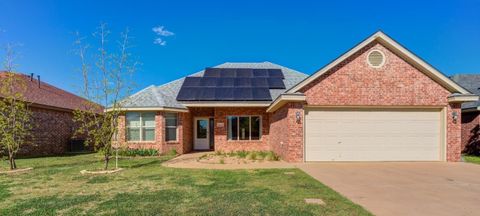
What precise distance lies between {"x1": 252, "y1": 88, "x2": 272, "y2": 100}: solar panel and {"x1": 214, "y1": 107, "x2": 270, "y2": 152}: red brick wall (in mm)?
954

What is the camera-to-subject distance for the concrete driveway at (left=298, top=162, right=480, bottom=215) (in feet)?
18.0

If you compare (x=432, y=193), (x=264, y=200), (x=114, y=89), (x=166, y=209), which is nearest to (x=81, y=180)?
(x=114, y=89)

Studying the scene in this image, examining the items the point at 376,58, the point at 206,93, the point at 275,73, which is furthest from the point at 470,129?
the point at 206,93

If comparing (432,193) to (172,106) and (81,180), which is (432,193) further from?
(172,106)

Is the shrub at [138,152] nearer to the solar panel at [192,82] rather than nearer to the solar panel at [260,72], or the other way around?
the solar panel at [192,82]

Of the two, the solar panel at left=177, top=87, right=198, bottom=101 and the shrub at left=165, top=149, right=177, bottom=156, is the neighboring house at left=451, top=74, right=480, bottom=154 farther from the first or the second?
the shrub at left=165, top=149, right=177, bottom=156

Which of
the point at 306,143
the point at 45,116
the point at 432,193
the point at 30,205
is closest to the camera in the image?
the point at 30,205

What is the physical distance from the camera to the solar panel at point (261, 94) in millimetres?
15836

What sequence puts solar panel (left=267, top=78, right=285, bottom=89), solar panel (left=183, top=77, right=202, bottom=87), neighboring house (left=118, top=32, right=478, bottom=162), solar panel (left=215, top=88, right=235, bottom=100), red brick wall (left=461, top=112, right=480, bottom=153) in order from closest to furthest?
neighboring house (left=118, top=32, right=478, bottom=162)
red brick wall (left=461, top=112, right=480, bottom=153)
solar panel (left=215, top=88, right=235, bottom=100)
solar panel (left=267, top=78, right=285, bottom=89)
solar panel (left=183, top=77, right=202, bottom=87)

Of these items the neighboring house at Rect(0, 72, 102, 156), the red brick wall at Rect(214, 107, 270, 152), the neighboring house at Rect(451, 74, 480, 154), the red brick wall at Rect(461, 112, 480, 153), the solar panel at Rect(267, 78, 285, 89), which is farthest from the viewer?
the solar panel at Rect(267, 78, 285, 89)

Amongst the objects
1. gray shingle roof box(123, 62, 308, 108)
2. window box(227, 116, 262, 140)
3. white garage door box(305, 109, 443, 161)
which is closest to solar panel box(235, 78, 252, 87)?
gray shingle roof box(123, 62, 308, 108)

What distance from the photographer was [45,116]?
17.2 metres

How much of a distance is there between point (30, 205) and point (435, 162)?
13776 millimetres

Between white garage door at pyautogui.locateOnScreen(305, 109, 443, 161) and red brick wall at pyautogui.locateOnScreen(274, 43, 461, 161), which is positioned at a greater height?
red brick wall at pyautogui.locateOnScreen(274, 43, 461, 161)
